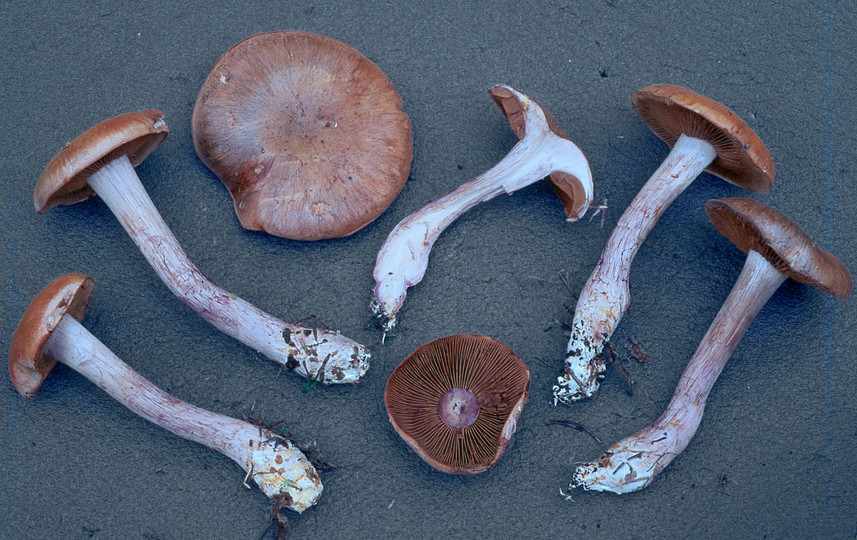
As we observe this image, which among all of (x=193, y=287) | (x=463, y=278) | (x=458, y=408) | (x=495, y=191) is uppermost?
(x=495, y=191)

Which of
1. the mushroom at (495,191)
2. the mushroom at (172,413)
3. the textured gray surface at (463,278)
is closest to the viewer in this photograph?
the mushroom at (172,413)

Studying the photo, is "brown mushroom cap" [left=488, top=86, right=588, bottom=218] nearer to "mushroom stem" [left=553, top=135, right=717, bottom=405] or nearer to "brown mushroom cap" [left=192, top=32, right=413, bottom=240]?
"mushroom stem" [left=553, top=135, right=717, bottom=405]

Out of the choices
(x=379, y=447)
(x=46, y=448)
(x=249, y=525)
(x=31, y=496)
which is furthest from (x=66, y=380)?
(x=379, y=447)

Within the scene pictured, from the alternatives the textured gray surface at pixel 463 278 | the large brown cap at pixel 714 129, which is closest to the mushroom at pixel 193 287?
the textured gray surface at pixel 463 278

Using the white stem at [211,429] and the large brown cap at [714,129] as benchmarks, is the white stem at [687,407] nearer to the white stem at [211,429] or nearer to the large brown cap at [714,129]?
the large brown cap at [714,129]

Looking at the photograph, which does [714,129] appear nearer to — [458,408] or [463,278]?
[463,278]

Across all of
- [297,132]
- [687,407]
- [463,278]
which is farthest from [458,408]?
[297,132]
